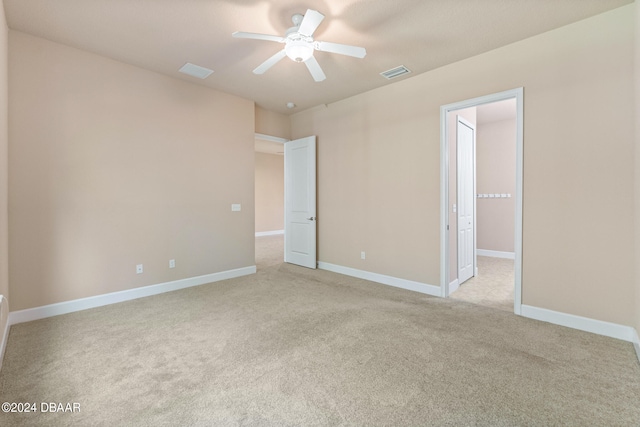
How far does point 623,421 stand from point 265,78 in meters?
4.49

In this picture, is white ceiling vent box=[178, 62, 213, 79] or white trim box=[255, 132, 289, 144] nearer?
white ceiling vent box=[178, 62, 213, 79]

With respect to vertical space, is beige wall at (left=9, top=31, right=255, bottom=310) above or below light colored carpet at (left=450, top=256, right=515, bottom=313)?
above

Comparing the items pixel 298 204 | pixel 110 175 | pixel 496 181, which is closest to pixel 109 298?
pixel 110 175

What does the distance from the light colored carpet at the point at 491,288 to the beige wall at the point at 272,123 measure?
4.09 metres

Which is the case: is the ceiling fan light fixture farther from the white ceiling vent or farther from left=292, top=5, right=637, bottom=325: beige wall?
left=292, top=5, right=637, bottom=325: beige wall

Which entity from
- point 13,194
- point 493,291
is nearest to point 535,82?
point 493,291

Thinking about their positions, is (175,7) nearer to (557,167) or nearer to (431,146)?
(431,146)

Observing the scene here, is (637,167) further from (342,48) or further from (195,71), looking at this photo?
(195,71)

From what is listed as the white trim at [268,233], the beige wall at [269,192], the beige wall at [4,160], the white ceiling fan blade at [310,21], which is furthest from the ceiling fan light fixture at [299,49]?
the white trim at [268,233]

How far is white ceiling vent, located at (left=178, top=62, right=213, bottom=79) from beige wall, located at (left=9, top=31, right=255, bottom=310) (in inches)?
13.3

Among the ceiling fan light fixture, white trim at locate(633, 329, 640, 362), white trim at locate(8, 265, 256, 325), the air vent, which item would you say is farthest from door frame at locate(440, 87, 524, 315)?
white trim at locate(8, 265, 256, 325)

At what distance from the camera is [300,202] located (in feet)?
18.4

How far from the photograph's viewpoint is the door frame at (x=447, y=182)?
3.11 meters

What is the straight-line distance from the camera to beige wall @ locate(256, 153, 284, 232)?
9.91 m
